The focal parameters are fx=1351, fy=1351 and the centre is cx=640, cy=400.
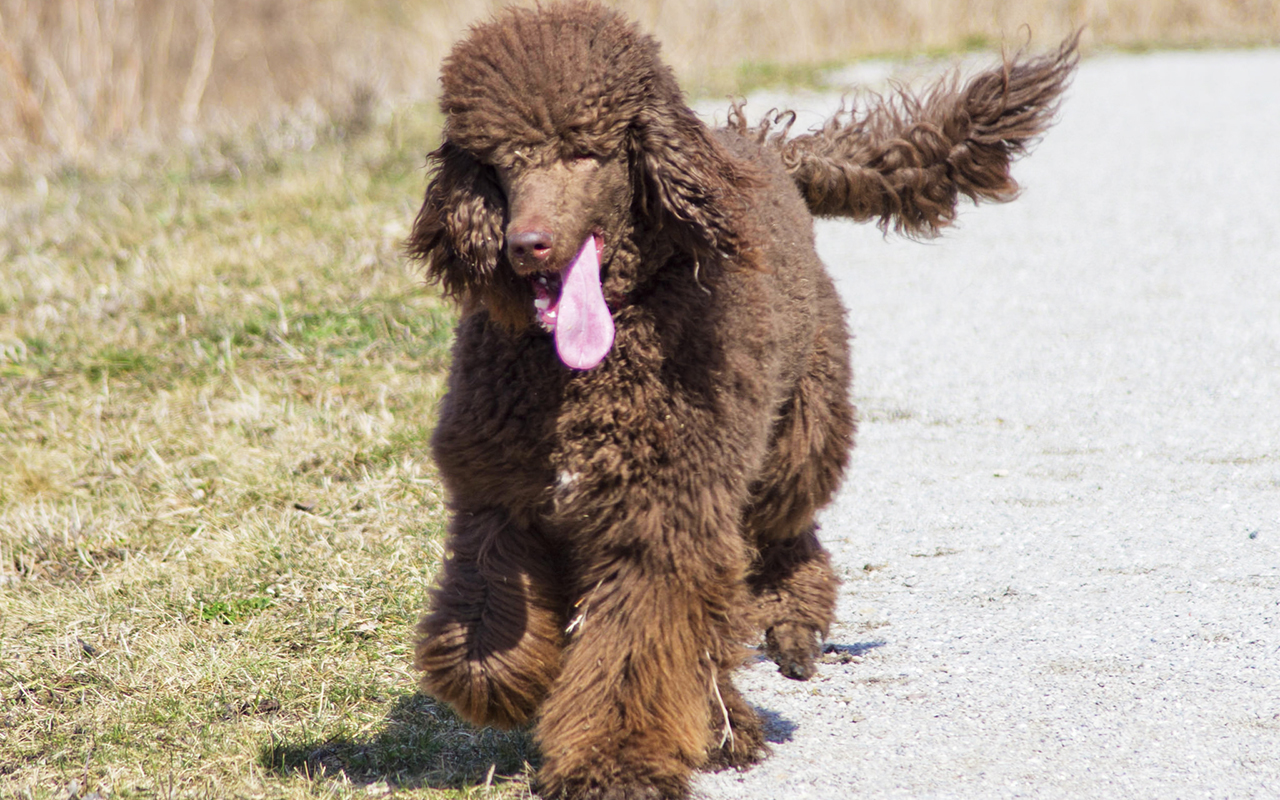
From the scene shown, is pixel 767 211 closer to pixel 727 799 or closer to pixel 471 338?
pixel 471 338

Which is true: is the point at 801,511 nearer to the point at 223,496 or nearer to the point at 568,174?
the point at 568,174

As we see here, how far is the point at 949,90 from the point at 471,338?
7.78 ft

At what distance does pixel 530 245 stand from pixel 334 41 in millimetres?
15530

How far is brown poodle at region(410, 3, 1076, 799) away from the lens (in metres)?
3.25

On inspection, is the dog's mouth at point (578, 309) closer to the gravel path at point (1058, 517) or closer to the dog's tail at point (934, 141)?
the gravel path at point (1058, 517)

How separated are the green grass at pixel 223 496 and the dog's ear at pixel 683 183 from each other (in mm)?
1488

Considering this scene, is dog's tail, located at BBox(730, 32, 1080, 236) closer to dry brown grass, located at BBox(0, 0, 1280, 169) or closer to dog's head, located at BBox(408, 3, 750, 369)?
dog's head, located at BBox(408, 3, 750, 369)

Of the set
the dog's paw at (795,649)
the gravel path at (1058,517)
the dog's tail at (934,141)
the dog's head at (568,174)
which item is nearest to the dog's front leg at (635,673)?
the gravel path at (1058,517)

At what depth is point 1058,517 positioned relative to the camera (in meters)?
5.38

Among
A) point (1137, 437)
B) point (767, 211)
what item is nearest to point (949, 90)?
point (767, 211)

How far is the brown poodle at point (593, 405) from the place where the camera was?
10.7 feet

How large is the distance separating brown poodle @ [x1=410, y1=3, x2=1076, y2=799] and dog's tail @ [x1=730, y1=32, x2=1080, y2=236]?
4.60 feet

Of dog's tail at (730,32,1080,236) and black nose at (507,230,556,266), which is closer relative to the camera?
black nose at (507,230,556,266)

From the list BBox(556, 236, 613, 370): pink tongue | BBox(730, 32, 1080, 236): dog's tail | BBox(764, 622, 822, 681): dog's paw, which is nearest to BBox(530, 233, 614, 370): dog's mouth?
BBox(556, 236, 613, 370): pink tongue
